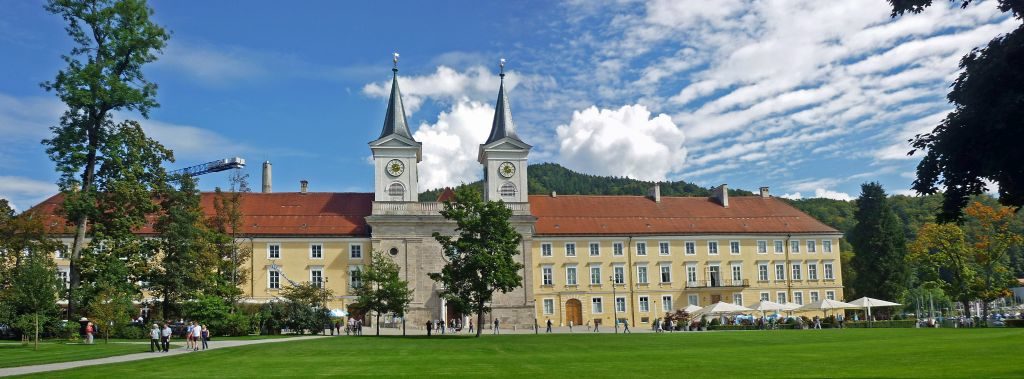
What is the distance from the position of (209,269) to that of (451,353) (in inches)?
1106

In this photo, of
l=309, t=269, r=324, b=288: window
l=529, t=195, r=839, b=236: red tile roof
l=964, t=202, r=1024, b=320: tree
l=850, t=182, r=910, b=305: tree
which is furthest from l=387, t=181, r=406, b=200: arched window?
l=850, t=182, r=910, b=305: tree

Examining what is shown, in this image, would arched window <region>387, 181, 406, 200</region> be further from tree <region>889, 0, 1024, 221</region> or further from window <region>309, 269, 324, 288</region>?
tree <region>889, 0, 1024, 221</region>

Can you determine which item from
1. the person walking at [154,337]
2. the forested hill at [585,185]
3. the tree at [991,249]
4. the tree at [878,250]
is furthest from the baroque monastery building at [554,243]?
the forested hill at [585,185]

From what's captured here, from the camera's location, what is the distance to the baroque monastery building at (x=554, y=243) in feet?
207

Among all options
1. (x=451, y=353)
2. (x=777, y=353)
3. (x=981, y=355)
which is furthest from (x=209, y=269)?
(x=981, y=355)

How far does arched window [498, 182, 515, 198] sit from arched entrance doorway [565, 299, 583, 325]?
34.8 ft

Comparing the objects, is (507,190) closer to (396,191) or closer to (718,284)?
(396,191)

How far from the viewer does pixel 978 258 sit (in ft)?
178

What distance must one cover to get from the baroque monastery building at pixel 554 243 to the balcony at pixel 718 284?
3.7 inches

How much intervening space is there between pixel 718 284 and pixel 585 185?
265 ft

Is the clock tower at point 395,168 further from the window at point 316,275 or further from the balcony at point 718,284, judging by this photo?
the balcony at point 718,284

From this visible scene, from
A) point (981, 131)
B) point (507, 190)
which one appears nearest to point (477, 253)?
point (507, 190)

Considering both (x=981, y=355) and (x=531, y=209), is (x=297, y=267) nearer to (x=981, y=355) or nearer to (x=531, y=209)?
(x=531, y=209)

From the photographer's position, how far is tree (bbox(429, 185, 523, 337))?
45.0 meters
